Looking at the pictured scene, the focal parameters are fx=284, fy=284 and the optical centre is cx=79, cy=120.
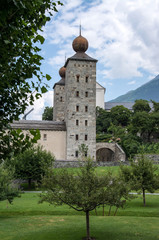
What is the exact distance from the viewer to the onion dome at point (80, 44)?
2005 inches

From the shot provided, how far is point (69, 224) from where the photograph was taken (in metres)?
19.3

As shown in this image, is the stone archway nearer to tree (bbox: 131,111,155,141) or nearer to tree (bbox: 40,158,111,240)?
tree (bbox: 131,111,155,141)

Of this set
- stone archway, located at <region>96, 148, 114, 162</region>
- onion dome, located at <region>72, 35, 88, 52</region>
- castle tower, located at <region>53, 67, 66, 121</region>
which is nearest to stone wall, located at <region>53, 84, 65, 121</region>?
castle tower, located at <region>53, 67, 66, 121</region>

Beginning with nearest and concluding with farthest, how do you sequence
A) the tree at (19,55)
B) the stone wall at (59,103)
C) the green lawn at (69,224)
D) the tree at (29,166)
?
the tree at (19,55), the green lawn at (69,224), the tree at (29,166), the stone wall at (59,103)

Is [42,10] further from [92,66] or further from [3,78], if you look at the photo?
[92,66]

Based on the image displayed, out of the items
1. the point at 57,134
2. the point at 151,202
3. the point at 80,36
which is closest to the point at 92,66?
the point at 80,36

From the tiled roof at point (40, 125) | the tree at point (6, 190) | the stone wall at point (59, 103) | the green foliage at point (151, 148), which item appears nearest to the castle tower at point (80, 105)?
the tiled roof at point (40, 125)

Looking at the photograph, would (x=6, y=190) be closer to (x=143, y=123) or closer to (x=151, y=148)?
(x=151, y=148)

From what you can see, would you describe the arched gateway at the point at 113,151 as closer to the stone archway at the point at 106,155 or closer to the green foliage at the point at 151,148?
the stone archway at the point at 106,155

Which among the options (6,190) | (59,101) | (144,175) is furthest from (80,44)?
(6,190)

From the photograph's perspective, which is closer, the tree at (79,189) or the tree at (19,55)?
the tree at (19,55)

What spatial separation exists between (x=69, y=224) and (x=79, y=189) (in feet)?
18.4

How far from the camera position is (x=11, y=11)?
523 centimetres

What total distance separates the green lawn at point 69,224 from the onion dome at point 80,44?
107ft
